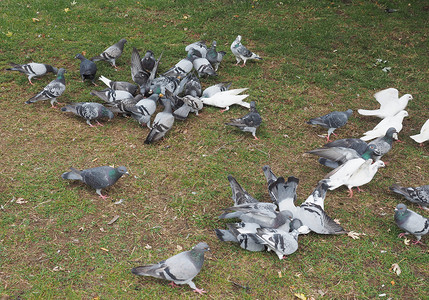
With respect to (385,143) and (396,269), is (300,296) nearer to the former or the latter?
(396,269)

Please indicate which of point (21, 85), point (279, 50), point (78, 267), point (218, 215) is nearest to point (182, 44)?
point (279, 50)

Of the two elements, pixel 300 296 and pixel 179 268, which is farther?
pixel 300 296

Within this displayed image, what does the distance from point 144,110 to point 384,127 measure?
420 centimetres

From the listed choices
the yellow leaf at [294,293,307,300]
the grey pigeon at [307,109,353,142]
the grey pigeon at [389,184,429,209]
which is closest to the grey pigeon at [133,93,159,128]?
the grey pigeon at [307,109,353,142]

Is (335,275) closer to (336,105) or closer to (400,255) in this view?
(400,255)

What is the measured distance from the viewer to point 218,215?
16.5 feet

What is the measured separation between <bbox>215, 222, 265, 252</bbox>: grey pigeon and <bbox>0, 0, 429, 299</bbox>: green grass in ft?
0.34

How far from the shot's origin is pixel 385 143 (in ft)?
20.1

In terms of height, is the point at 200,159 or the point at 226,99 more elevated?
the point at 226,99

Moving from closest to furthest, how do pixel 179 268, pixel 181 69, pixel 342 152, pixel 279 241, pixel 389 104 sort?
pixel 179 268 < pixel 279 241 < pixel 342 152 < pixel 389 104 < pixel 181 69

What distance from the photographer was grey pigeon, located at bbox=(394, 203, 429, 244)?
4703mm

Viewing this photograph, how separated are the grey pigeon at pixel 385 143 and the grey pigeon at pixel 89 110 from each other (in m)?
4.52

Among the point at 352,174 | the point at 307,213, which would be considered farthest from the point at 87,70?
the point at 352,174

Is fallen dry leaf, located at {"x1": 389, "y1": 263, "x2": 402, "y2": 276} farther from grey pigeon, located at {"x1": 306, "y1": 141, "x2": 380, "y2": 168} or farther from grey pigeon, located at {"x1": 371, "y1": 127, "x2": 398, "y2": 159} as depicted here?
grey pigeon, located at {"x1": 371, "y1": 127, "x2": 398, "y2": 159}
